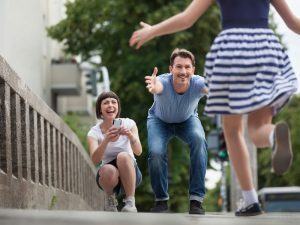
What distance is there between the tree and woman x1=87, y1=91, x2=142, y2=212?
2198 centimetres

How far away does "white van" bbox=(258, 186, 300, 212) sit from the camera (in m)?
28.3

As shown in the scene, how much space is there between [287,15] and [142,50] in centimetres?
2740

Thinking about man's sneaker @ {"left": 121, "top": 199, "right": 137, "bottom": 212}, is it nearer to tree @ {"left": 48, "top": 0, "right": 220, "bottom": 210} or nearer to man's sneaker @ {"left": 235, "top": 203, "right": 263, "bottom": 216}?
man's sneaker @ {"left": 235, "top": 203, "right": 263, "bottom": 216}

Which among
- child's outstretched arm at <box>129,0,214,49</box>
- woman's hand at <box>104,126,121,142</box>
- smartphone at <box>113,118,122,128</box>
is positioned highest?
child's outstretched arm at <box>129,0,214,49</box>

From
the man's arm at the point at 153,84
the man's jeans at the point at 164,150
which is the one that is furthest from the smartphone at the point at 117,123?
the man's arm at the point at 153,84

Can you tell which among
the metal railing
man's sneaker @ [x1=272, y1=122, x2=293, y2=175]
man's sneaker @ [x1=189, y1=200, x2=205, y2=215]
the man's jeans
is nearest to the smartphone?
the man's jeans

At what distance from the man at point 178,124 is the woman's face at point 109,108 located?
0.41m

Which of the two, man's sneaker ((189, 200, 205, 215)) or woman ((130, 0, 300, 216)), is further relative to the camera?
man's sneaker ((189, 200, 205, 215))

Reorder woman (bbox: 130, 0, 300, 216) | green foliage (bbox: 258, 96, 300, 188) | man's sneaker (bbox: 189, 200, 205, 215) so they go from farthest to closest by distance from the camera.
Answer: green foliage (bbox: 258, 96, 300, 188) → man's sneaker (bbox: 189, 200, 205, 215) → woman (bbox: 130, 0, 300, 216)

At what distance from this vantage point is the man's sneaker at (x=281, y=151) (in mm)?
5418

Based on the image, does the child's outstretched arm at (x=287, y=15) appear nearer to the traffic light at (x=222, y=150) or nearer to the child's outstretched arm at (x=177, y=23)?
the child's outstretched arm at (x=177, y=23)

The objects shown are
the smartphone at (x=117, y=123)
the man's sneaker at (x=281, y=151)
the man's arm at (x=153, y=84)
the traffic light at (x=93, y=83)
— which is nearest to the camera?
the man's sneaker at (x=281, y=151)

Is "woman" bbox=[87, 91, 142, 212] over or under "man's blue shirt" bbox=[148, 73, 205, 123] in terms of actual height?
under

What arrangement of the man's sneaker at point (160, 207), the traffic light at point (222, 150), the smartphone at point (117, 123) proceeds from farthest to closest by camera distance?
the traffic light at point (222, 150) → the smartphone at point (117, 123) → the man's sneaker at point (160, 207)
